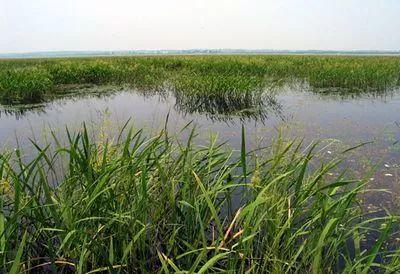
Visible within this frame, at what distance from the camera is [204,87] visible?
10.8 metres

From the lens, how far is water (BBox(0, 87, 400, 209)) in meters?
5.80

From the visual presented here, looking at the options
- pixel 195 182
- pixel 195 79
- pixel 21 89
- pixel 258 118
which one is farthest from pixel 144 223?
pixel 21 89

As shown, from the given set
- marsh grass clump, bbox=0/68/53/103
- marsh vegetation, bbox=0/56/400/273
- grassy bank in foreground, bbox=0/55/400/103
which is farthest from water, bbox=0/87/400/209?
marsh grass clump, bbox=0/68/53/103

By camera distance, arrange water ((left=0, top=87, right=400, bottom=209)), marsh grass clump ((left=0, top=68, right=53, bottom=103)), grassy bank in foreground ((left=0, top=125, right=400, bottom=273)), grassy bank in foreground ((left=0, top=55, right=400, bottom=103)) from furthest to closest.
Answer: marsh grass clump ((left=0, top=68, right=53, bottom=103)), grassy bank in foreground ((left=0, top=55, right=400, bottom=103)), water ((left=0, top=87, right=400, bottom=209)), grassy bank in foreground ((left=0, top=125, right=400, bottom=273))

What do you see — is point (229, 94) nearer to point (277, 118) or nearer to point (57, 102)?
point (277, 118)

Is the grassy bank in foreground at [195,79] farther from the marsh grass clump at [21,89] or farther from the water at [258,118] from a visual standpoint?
the water at [258,118]

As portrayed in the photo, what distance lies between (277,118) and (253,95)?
2.84 m

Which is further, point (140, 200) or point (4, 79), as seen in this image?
point (4, 79)

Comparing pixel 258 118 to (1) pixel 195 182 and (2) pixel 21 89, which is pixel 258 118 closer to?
(1) pixel 195 182

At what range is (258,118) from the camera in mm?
8656

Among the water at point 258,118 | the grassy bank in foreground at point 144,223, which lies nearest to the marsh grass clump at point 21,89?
the water at point 258,118

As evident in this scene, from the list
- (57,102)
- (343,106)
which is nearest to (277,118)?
(343,106)

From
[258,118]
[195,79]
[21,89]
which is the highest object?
[195,79]

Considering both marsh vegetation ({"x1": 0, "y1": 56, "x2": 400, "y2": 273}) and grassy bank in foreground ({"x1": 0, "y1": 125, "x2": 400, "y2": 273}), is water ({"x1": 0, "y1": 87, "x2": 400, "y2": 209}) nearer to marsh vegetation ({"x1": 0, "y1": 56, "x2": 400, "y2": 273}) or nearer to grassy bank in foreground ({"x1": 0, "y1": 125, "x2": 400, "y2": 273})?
marsh vegetation ({"x1": 0, "y1": 56, "x2": 400, "y2": 273})
